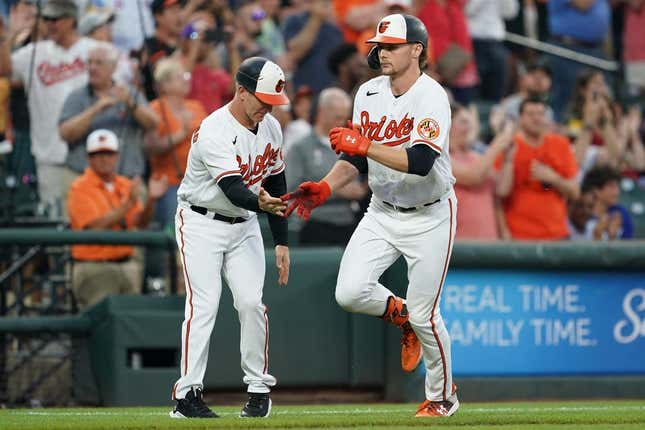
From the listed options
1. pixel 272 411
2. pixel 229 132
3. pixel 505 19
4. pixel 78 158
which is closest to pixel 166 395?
pixel 272 411

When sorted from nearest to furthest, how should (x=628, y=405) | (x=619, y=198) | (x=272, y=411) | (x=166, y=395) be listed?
(x=272, y=411), (x=628, y=405), (x=166, y=395), (x=619, y=198)

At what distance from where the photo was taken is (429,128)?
22.2 ft

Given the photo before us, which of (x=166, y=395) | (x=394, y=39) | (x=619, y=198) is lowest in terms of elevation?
(x=166, y=395)

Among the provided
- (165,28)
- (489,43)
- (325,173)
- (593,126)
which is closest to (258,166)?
(325,173)

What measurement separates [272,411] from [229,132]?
1992mm

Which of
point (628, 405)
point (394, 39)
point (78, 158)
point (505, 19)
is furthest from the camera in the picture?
point (505, 19)

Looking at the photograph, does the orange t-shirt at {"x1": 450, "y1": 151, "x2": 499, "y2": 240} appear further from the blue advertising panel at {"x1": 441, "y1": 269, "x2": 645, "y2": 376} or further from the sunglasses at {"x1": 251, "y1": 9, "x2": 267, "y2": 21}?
the sunglasses at {"x1": 251, "y1": 9, "x2": 267, "y2": 21}

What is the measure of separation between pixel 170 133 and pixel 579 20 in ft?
19.3

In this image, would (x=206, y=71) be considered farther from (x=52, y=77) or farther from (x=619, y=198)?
(x=619, y=198)

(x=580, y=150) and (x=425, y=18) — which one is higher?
(x=425, y=18)

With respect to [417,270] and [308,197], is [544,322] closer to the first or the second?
[417,270]

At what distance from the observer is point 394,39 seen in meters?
6.88

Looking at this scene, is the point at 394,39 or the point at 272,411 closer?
Result: the point at 394,39

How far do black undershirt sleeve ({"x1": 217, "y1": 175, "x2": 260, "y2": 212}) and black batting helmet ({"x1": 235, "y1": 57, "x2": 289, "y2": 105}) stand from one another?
1.48 ft
